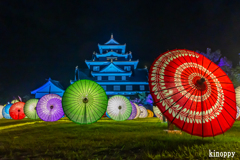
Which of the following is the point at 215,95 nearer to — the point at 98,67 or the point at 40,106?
the point at 40,106

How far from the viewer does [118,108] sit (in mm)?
12484

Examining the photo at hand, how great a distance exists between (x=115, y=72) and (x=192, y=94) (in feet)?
106

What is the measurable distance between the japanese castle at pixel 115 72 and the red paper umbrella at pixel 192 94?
30.8 meters

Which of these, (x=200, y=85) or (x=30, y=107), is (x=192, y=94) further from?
(x=30, y=107)

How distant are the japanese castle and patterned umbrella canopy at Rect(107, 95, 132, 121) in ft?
73.1

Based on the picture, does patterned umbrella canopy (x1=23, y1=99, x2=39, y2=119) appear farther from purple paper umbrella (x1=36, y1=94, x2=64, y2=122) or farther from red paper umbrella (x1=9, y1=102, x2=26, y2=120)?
purple paper umbrella (x1=36, y1=94, x2=64, y2=122)

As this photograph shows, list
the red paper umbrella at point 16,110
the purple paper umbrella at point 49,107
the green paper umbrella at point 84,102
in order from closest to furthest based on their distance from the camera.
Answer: the green paper umbrella at point 84,102 → the purple paper umbrella at point 49,107 → the red paper umbrella at point 16,110

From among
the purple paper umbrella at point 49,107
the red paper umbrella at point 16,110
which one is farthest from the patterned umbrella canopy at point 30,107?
the purple paper umbrella at point 49,107

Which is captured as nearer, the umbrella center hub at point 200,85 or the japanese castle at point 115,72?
the umbrella center hub at point 200,85

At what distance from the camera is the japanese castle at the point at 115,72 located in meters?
35.7

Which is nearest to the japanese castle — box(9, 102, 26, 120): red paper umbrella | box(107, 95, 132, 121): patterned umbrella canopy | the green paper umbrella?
box(9, 102, 26, 120): red paper umbrella

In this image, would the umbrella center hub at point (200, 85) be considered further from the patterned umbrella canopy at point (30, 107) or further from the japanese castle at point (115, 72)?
the japanese castle at point (115, 72)

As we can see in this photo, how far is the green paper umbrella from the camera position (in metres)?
7.58

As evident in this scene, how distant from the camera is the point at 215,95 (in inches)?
162
